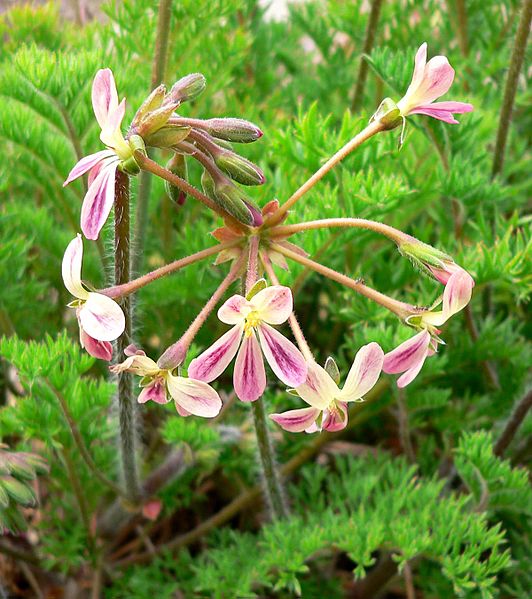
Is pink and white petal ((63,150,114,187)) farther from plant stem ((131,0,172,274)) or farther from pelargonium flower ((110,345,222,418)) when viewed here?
plant stem ((131,0,172,274))

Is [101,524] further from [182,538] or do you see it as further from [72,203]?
[72,203]

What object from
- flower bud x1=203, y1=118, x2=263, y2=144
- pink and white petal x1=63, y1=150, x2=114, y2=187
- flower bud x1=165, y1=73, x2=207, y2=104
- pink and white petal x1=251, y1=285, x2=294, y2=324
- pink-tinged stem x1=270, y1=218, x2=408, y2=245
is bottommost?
pink and white petal x1=251, y1=285, x2=294, y2=324

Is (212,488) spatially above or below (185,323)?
below

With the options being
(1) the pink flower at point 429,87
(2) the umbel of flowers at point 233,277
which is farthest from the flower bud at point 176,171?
(1) the pink flower at point 429,87

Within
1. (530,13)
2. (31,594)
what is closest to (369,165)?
(530,13)

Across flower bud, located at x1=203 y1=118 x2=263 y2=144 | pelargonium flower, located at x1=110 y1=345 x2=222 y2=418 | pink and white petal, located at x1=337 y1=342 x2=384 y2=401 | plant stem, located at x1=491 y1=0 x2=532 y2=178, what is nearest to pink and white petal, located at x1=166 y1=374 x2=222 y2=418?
pelargonium flower, located at x1=110 y1=345 x2=222 y2=418

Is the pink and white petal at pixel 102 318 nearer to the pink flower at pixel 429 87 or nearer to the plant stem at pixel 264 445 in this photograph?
the plant stem at pixel 264 445
